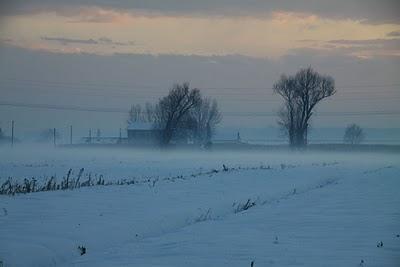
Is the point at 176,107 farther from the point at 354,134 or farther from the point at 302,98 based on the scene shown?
the point at 354,134

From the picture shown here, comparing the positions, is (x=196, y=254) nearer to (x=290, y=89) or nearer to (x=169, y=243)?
(x=169, y=243)

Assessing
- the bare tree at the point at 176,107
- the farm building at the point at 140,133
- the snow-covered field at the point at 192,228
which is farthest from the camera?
the farm building at the point at 140,133

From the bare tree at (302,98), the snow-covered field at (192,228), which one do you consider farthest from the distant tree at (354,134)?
the snow-covered field at (192,228)

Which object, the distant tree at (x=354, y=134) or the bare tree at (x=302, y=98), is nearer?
the bare tree at (x=302, y=98)

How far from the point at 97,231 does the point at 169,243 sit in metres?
2.40

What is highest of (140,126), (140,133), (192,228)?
(140,126)

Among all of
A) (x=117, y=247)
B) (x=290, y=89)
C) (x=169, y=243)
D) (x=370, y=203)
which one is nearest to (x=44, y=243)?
(x=117, y=247)

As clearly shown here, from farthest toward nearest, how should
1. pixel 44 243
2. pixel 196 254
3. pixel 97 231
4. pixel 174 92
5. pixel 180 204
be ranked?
pixel 174 92, pixel 180 204, pixel 97 231, pixel 44 243, pixel 196 254

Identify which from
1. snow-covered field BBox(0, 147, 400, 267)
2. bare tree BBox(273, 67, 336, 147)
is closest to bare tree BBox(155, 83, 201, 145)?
bare tree BBox(273, 67, 336, 147)

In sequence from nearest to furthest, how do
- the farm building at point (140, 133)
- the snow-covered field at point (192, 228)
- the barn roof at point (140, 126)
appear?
the snow-covered field at point (192, 228)
the farm building at point (140, 133)
the barn roof at point (140, 126)

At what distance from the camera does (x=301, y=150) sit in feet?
306

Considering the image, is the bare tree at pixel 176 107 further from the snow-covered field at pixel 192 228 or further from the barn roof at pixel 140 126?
the snow-covered field at pixel 192 228

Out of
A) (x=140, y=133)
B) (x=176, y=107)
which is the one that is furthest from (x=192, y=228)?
(x=140, y=133)

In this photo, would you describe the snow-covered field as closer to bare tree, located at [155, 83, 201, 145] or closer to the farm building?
bare tree, located at [155, 83, 201, 145]
